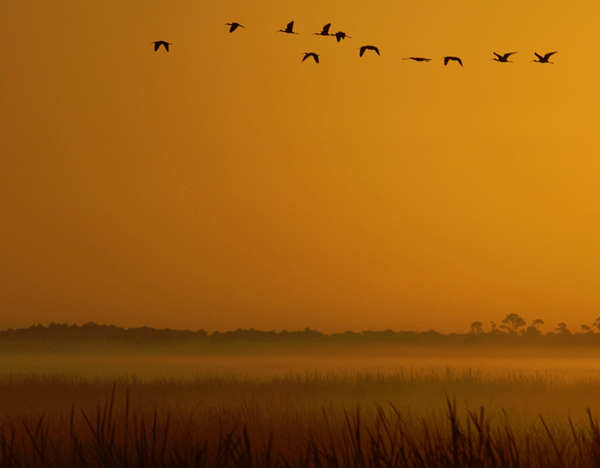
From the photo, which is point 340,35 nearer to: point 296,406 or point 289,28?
point 289,28

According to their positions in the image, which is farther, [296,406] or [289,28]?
[296,406]

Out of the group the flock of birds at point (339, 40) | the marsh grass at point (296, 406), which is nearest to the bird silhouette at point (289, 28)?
the flock of birds at point (339, 40)

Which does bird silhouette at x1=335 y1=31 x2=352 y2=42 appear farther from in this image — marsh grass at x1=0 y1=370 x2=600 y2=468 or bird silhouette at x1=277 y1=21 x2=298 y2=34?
marsh grass at x1=0 y1=370 x2=600 y2=468

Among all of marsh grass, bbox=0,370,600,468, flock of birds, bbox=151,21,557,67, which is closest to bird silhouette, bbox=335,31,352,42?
flock of birds, bbox=151,21,557,67

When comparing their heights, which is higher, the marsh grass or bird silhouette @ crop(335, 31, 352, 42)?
bird silhouette @ crop(335, 31, 352, 42)

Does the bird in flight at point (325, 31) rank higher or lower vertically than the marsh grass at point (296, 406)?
higher

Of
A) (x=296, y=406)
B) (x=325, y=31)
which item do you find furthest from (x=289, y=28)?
(x=296, y=406)

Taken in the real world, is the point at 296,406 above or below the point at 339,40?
below

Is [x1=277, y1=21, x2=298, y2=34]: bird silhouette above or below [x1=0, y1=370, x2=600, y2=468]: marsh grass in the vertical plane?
above

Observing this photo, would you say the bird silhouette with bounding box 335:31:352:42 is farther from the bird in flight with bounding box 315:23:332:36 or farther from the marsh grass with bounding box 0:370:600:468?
the marsh grass with bounding box 0:370:600:468

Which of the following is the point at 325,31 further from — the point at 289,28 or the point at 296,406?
the point at 296,406

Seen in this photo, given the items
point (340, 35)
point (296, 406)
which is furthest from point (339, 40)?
point (296, 406)

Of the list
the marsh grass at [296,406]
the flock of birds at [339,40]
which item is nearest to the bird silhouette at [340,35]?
the flock of birds at [339,40]

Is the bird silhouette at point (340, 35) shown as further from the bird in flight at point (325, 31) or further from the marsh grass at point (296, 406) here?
the marsh grass at point (296, 406)
